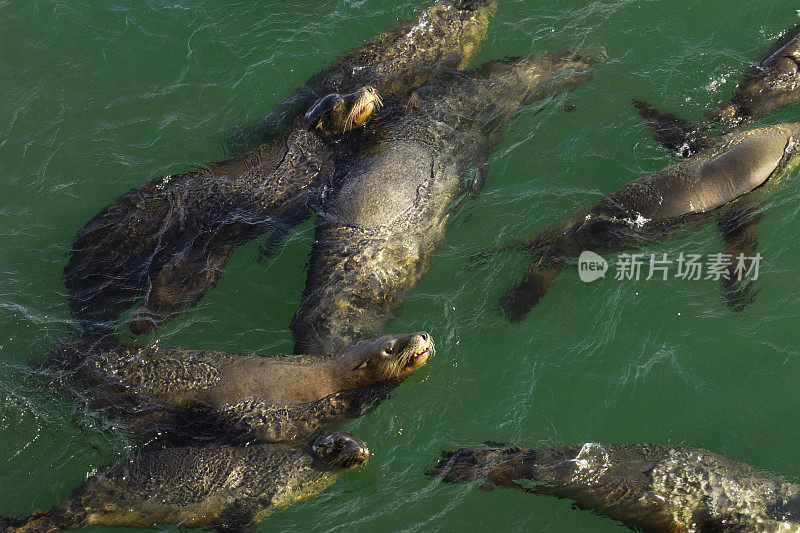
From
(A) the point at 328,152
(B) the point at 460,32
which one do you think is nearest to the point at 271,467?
(A) the point at 328,152

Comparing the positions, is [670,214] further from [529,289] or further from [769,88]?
[769,88]

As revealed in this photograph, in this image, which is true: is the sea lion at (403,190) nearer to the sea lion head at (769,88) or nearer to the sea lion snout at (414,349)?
the sea lion snout at (414,349)

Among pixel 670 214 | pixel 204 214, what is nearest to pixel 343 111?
pixel 204 214

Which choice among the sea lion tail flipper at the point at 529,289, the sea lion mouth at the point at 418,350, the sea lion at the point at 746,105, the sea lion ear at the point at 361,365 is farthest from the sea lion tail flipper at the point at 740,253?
the sea lion ear at the point at 361,365

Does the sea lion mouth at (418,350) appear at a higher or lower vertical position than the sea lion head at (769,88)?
lower
